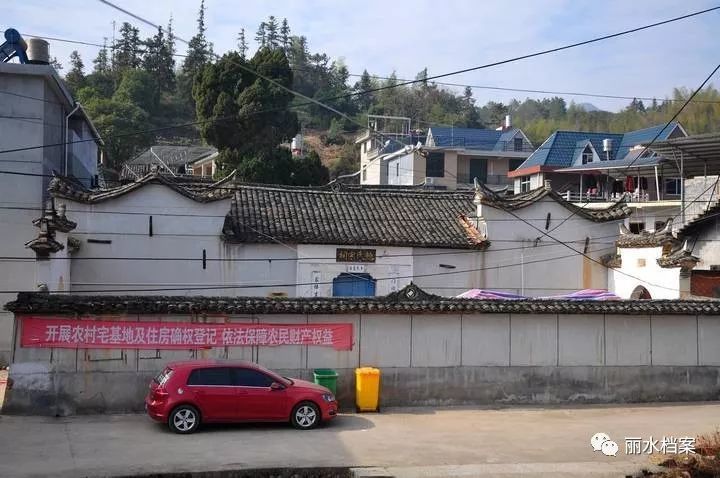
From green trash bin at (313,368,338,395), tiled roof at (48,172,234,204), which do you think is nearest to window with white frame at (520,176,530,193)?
tiled roof at (48,172,234,204)

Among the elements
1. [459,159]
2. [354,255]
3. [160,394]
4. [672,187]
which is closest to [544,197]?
[354,255]

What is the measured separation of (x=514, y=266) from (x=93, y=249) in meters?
14.6

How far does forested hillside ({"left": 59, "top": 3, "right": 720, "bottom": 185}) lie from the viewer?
4153 centimetres

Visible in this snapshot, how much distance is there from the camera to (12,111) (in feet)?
73.3

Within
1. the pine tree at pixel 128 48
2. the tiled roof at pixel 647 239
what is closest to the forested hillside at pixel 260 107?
the pine tree at pixel 128 48

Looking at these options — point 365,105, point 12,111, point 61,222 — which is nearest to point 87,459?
point 61,222

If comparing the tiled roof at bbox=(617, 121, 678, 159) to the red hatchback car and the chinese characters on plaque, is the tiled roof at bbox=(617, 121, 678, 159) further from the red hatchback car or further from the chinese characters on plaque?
the red hatchback car

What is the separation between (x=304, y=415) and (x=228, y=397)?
5.15 feet

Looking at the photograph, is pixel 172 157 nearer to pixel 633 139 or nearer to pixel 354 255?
pixel 633 139

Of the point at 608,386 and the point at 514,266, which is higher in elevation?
the point at 514,266

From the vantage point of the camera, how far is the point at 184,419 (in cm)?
1405

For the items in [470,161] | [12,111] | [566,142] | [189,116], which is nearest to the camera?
[12,111]

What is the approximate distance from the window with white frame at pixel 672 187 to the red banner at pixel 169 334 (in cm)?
3147

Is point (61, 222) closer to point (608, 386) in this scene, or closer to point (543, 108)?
point (608, 386)
